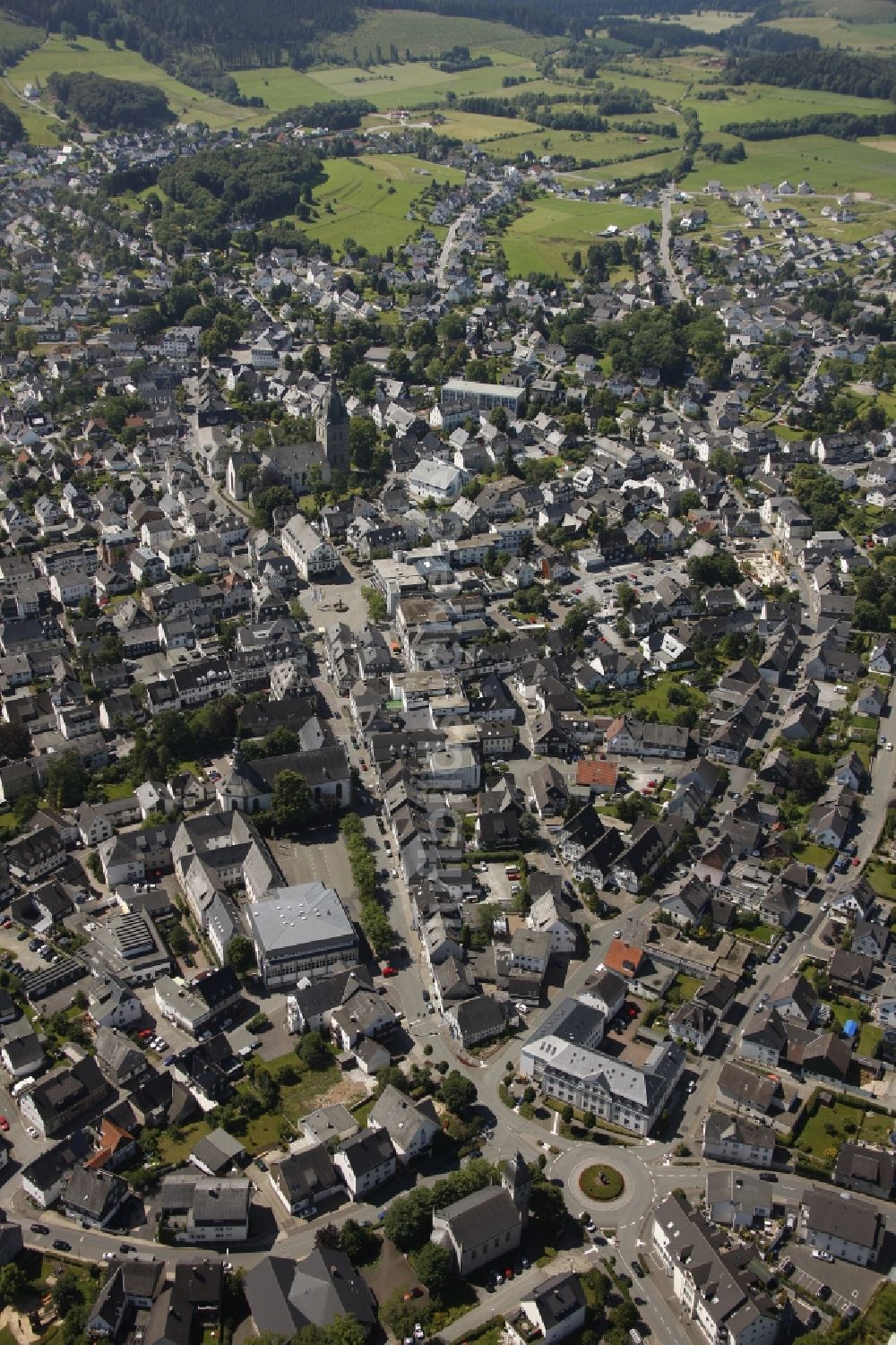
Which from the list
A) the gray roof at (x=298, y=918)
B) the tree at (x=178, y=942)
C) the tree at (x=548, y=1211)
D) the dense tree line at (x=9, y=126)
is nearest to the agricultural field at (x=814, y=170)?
the dense tree line at (x=9, y=126)

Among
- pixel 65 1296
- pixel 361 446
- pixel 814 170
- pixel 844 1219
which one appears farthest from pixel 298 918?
pixel 814 170

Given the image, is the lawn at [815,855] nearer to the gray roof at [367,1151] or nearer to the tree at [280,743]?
the gray roof at [367,1151]

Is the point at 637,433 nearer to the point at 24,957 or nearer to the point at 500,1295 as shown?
the point at 24,957

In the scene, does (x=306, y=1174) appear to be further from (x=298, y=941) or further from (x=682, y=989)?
(x=682, y=989)

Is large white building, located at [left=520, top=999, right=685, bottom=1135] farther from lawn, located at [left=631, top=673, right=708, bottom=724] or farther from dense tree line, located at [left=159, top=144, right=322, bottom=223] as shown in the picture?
dense tree line, located at [left=159, top=144, right=322, bottom=223]

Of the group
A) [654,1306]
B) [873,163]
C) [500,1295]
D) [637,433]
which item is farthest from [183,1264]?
[873,163]

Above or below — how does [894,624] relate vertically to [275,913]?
below
